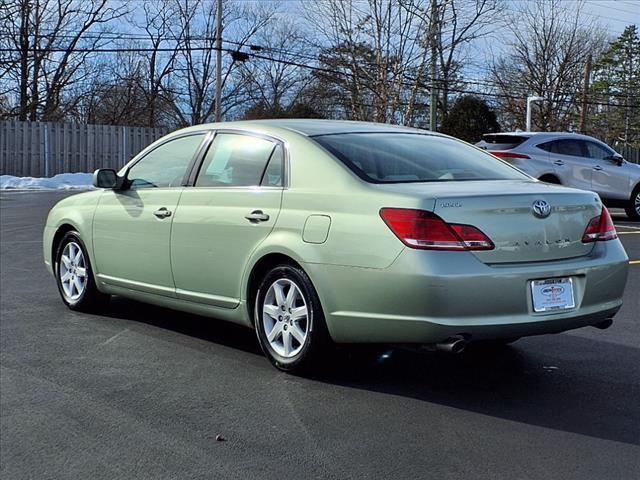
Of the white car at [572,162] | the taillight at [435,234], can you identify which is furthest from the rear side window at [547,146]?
the taillight at [435,234]

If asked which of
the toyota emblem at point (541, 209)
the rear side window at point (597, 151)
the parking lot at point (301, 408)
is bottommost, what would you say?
the parking lot at point (301, 408)

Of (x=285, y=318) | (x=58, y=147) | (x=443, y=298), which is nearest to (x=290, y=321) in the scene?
(x=285, y=318)

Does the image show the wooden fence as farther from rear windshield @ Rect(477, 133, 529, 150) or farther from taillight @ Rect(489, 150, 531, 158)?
taillight @ Rect(489, 150, 531, 158)

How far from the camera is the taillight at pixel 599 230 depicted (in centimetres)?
471

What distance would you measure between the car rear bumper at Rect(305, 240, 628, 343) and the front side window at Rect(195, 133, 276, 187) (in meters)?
1.03

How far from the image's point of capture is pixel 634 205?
16.8 meters

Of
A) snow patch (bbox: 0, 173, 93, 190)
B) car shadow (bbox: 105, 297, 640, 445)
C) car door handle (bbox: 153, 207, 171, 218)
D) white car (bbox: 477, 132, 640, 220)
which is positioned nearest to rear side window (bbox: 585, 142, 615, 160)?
white car (bbox: 477, 132, 640, 220)

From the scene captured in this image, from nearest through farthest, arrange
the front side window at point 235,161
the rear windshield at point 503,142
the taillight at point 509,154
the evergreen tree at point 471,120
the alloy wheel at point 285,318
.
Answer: the alloy wheel at point 285,318 < the front side window at point 235,161 < the taillight at point 509,154 < the rear windshield at point 503,142 < the evergreen tree at point 471,120

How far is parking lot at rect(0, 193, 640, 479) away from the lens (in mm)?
3504

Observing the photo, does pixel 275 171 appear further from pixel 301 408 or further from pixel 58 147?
pixel 58 147

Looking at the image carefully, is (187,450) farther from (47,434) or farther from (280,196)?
(280,196)

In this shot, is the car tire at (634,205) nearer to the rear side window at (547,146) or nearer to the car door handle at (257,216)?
the rear side window at (547,146)

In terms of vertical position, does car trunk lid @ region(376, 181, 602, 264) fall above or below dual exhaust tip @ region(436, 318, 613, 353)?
above

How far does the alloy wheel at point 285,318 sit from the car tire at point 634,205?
1345 centimetres
